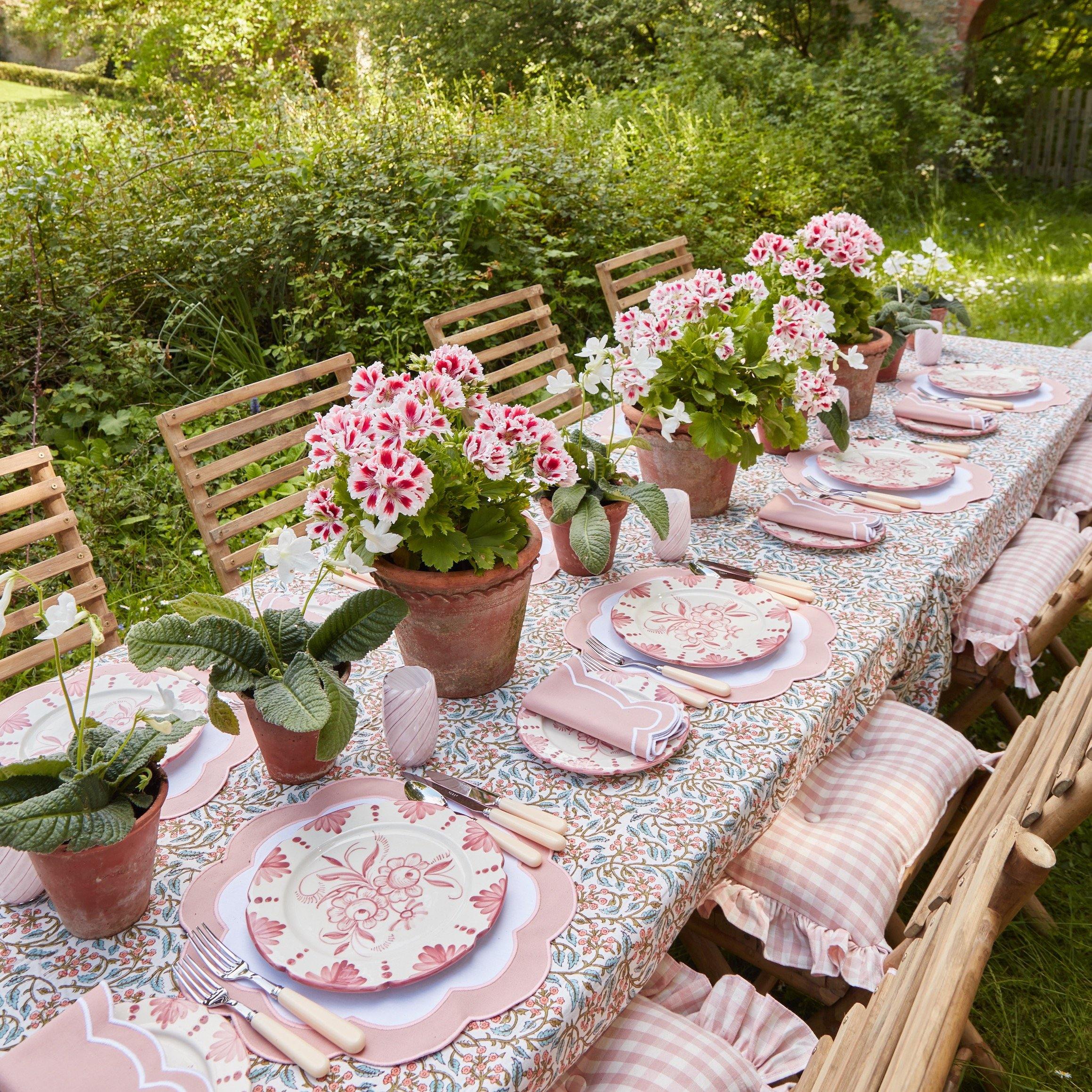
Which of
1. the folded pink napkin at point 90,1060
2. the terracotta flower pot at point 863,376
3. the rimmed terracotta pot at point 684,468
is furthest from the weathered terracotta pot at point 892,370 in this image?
the folded pink napkin at point 90,1060

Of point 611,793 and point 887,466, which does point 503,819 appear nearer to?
point 611,793

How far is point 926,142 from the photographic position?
313 inches

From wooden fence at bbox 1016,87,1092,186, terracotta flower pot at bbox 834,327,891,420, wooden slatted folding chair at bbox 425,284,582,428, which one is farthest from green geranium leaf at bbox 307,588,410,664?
wooden fence at bbox 1016,87,1092,186

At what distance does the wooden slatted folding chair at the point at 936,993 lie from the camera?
745 mm

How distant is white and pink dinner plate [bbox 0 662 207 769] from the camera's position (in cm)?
122

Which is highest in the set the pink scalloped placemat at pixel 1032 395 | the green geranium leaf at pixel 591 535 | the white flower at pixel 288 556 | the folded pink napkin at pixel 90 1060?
the white flower at pixel 288 556

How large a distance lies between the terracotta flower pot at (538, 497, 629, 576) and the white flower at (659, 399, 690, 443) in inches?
5.8

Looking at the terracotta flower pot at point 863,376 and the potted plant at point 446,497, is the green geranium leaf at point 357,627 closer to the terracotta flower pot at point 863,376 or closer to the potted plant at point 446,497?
the potted plant at point 446,497

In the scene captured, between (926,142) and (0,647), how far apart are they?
27.2ft

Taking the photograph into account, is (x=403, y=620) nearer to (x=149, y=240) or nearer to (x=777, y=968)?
(x=777, y=968)

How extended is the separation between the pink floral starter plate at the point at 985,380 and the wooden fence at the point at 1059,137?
8919 mm

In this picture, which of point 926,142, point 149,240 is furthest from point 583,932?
point 926,142

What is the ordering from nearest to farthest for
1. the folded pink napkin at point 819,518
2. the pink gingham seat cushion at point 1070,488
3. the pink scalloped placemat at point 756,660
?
1. the pink scalloped placemat at point 756,660
2. the folded pink napkin at point 819,518
3. the pink gingham seat cushion at point 1070,488

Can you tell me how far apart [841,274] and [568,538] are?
109cm
